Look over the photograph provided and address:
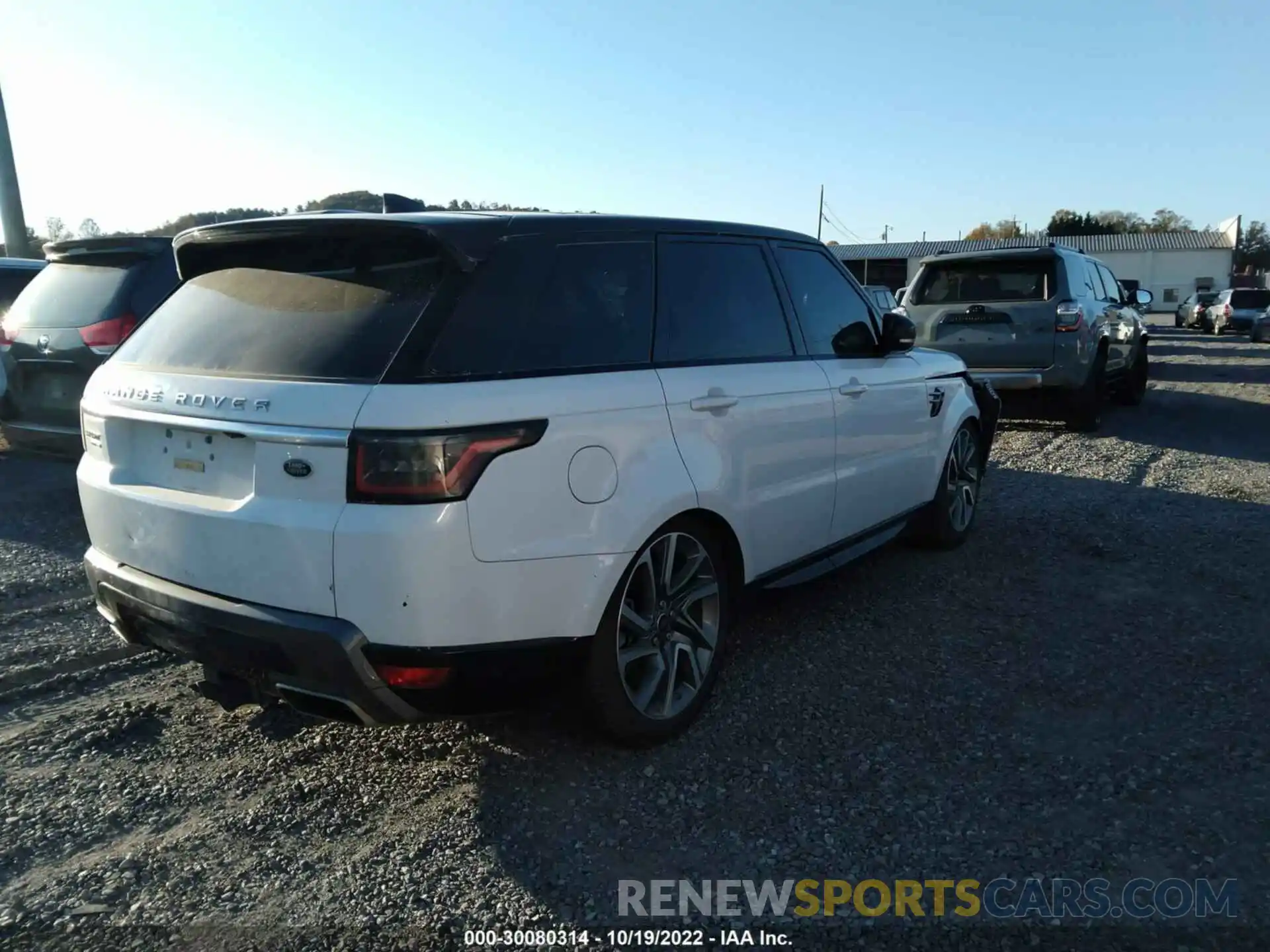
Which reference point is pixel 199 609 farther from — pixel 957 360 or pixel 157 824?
pixel 957 360

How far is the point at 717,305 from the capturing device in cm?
382

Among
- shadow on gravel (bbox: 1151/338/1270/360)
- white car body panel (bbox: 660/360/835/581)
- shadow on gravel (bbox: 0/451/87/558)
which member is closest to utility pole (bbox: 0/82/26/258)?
shadow on gravel (bbox: 0/451/87/558)

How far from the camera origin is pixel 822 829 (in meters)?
2.95

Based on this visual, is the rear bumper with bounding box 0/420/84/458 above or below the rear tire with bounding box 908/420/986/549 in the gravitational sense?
above

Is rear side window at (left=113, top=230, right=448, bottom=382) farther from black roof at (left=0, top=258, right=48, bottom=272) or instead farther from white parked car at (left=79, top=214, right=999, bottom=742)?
black roof at (left=0, top=258, right=48, bottom=272)

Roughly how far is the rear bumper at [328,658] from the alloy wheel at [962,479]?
138 inches

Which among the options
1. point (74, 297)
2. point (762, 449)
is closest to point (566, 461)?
point (762, 449)

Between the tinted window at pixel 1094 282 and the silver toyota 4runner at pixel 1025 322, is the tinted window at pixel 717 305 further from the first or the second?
the tinted window at pixel 1094 282

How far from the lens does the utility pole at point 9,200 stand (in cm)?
1571

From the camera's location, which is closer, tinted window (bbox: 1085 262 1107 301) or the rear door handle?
Answer: the rear door handle

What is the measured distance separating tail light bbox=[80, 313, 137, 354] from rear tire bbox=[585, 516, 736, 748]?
5.01 meters

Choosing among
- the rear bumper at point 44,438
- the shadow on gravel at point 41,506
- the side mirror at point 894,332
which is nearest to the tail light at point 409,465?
the side mirror at point 894,332

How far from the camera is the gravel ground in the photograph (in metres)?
2.61

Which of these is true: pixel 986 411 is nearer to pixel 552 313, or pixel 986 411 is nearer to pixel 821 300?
pixel 821 300
